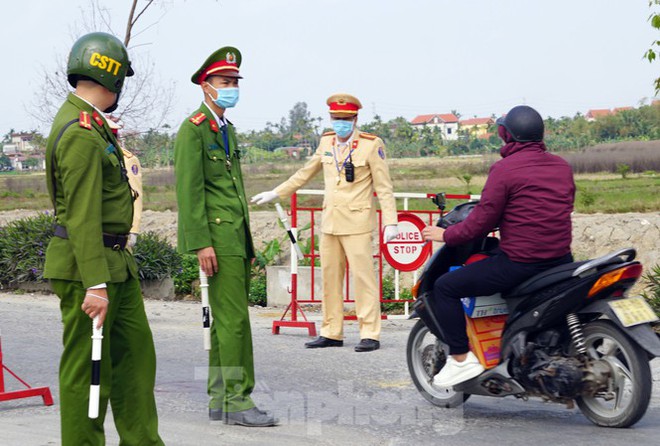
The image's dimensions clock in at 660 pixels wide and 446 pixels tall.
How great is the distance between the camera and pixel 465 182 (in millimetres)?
36094

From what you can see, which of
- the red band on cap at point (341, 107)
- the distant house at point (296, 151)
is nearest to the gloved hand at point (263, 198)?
the red band on cap at point (341, 107)

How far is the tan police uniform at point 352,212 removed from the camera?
9125 mm

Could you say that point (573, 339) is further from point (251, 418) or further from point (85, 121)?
point (85, 121)

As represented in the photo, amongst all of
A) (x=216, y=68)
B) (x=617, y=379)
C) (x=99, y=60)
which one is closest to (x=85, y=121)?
(x=99, y=60)

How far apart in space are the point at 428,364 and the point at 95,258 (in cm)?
296

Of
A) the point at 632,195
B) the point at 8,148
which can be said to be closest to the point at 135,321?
the point at 632,195

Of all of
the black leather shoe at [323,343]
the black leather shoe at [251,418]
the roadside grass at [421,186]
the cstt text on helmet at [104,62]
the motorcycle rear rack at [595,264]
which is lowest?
the black leather shoe at [323,343]

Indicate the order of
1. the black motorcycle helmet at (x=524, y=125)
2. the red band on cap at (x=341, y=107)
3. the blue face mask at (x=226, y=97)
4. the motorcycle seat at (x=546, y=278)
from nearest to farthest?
1. the motorcycle seat at (x=546, y=278)
2. the black motorcycle helmet at (x=524, y=125)
3. the blue face mask at (x=226, y=97)
4. the red band on cap at (x=341, y=107)

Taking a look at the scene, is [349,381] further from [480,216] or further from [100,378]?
[100,378]

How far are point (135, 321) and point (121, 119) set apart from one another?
44.9 feet

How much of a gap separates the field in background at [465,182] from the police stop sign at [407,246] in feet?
36.4

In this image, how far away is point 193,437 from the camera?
19.3ft

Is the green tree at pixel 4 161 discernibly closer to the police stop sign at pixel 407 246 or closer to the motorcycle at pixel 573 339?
the police stop sign at pixel 407 246

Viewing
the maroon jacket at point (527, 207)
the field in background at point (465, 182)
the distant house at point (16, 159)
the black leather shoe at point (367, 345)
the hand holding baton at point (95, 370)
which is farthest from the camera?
the distant house at point (16, 159)
